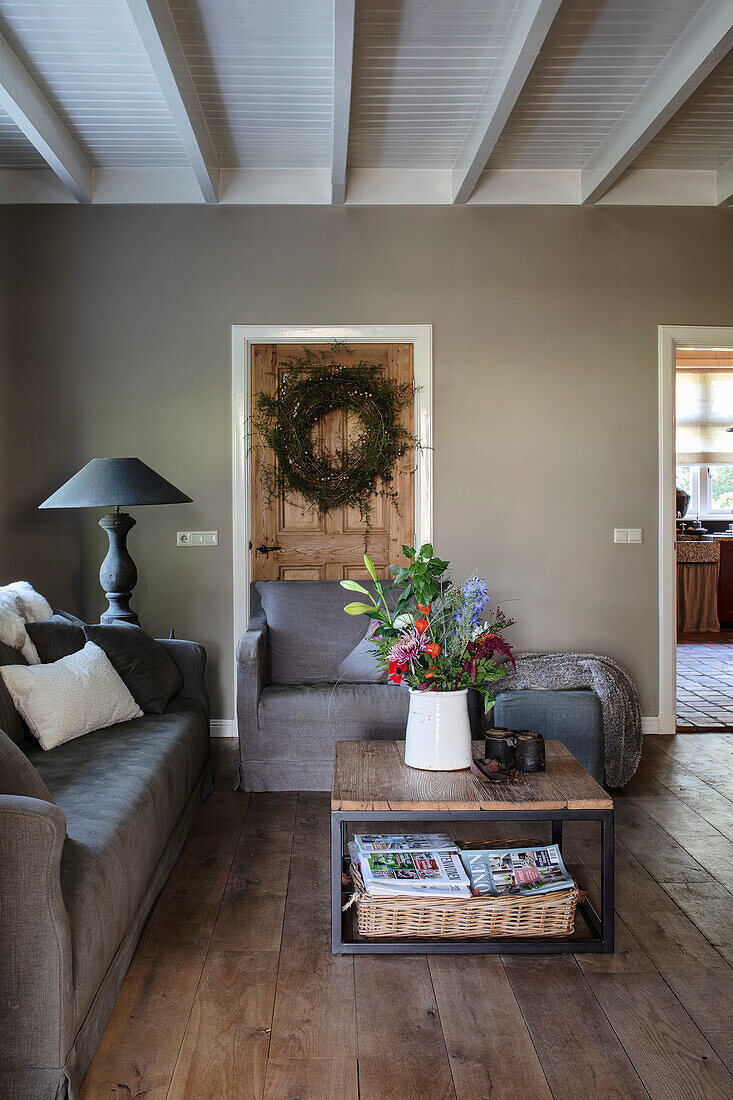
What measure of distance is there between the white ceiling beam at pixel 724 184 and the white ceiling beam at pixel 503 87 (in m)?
1.27

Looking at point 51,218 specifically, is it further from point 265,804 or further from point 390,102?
point 265,804

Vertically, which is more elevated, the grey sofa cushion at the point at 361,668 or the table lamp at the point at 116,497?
the table lamp at the point at 116,497

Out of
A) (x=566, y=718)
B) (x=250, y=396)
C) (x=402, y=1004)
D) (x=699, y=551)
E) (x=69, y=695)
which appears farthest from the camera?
(x=699, y=551)

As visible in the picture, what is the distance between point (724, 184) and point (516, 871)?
3.66 metres

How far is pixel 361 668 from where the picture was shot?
354 centimetres

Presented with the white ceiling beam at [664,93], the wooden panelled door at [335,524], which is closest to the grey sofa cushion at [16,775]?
the wooden panelled door at [335,524]

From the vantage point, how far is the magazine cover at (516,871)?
2.17m

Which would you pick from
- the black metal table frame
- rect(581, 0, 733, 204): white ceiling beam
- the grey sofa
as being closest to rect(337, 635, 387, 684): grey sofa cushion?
the grey sofa

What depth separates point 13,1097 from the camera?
1.47 meters

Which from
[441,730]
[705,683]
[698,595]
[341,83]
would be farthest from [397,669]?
[698,595]

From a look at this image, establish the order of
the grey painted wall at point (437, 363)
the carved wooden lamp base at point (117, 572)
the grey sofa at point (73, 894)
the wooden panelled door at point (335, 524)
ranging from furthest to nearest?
the wooden panelled door at point (335, 524), the grey painted wall at point (437, 363), the carved wooden lamp base at point (117, 572), the grey sofa at point (73, 894)

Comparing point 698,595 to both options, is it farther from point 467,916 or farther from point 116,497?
point 467,916

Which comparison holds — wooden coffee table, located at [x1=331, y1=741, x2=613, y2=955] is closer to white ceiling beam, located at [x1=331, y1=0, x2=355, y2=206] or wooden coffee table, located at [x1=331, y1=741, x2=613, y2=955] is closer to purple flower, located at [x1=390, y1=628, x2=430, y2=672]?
purple flower, located at [x1=390, y1=628, x2=430, y2=672]

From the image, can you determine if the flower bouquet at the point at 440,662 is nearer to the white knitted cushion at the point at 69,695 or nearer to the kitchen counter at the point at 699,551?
the white knitted cushion at the point at 69,695
